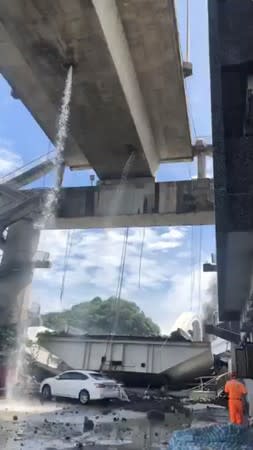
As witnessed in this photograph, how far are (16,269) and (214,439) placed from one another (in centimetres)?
1524

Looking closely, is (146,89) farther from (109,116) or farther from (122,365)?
(122,365)

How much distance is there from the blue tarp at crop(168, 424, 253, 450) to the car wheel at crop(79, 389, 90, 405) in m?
10.6

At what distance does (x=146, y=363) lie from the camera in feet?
63.6

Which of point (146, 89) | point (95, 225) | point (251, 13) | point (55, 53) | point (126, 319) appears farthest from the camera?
point (126, 319)

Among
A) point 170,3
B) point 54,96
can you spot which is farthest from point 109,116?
point 170,3

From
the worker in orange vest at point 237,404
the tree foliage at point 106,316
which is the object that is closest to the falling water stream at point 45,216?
the worker in orange vest at point 237,404

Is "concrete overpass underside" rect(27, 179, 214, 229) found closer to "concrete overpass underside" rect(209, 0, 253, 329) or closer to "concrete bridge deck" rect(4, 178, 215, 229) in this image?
"concrete bridge deck" rect(4, 178, 215, 229)

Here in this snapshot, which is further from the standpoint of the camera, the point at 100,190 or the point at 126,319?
the point at 126,319

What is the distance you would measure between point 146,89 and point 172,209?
4762mm

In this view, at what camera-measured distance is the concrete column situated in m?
19.0

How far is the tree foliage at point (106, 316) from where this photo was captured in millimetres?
57688

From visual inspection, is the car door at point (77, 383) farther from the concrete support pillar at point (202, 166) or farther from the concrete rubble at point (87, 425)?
the concrete support pillar at point (202, 166)

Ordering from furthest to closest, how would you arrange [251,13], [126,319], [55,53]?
[126,319]
[55,53]
[251,13]

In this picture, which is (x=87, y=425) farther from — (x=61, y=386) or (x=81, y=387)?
(x=61, y=386)
